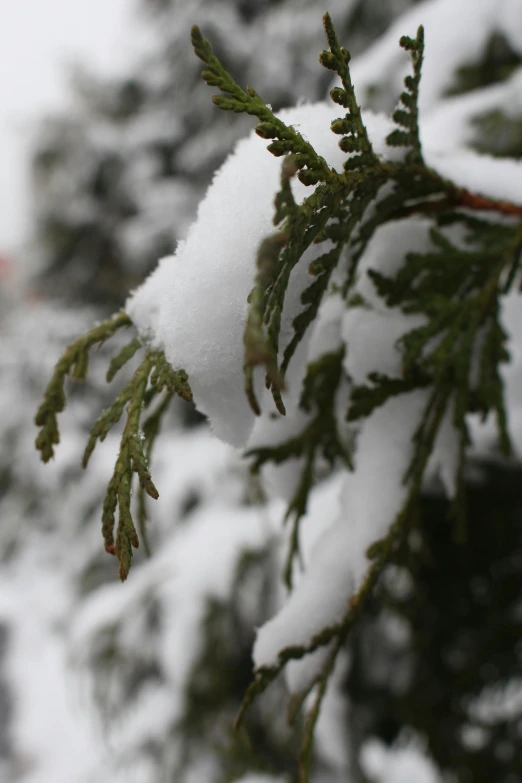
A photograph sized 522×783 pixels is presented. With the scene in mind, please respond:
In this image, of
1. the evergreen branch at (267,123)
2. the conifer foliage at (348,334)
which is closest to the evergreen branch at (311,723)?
the conifer foliage at (348,334)

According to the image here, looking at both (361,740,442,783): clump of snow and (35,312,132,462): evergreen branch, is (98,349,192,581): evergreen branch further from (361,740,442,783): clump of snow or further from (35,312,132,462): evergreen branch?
(361,740,442,783): clump of snow

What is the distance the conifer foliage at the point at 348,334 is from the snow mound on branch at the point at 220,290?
0.06ft

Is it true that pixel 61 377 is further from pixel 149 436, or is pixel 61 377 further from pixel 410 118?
pixel 410 118

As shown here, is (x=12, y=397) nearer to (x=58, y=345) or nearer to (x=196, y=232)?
(x=58, y=345)

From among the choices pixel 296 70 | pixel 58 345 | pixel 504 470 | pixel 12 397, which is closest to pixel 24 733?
pixel 12 397

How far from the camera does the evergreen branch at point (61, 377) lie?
0.57 meters

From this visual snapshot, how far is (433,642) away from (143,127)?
6318mm

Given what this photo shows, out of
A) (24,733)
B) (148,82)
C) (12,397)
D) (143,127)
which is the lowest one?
(24,733)

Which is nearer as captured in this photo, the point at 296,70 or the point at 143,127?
the point at 296,70

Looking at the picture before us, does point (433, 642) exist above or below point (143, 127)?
below

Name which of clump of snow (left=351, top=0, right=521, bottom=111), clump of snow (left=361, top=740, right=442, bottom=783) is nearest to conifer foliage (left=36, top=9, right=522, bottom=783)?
clump of snow (left=351, top=0, right=521, bottom=111)

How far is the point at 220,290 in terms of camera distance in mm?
526

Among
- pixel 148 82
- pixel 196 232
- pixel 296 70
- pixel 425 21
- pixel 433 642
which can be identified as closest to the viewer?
pixel 196 232

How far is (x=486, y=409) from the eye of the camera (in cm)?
89
